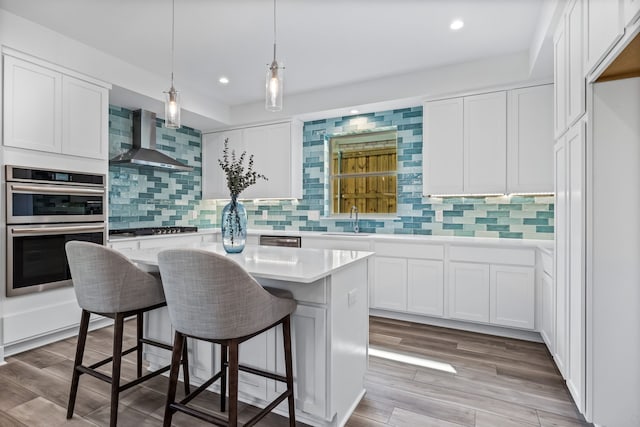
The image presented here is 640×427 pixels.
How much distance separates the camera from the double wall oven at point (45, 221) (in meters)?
2.64

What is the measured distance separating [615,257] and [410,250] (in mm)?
1949

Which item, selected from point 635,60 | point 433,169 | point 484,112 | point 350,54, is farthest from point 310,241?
point 635,60

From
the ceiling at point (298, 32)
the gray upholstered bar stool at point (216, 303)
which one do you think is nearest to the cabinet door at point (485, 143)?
the ceiling at point (298, 32)

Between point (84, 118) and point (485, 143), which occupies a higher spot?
point (84, 118)

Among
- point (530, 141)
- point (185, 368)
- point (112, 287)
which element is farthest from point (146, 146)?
point (530, 141)

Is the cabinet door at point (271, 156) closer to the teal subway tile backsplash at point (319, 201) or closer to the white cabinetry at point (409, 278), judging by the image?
the teal subway tile backsplash at point (319, 201)

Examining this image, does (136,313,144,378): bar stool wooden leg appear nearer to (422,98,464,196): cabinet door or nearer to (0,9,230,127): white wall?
(0,9,230,127): white wall

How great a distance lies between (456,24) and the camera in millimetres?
2773

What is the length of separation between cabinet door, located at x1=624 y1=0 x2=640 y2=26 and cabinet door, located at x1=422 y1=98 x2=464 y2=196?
230cm

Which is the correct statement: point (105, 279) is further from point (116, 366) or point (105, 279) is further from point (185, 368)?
point (185, 368)

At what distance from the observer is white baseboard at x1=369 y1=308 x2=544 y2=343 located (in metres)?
3.06

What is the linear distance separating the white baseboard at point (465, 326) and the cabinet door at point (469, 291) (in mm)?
120

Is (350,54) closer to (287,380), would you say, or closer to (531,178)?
(531,178)

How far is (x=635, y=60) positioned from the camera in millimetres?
1457
